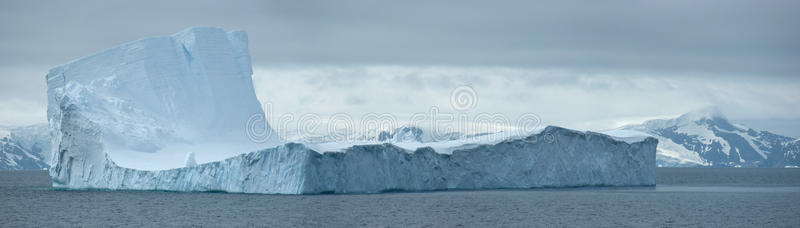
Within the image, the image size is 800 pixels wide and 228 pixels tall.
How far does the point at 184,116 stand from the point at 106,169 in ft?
30.3

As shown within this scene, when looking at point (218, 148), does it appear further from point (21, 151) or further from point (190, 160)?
point (21, 151)

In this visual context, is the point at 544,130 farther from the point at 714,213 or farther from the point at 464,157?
the point at 714,213

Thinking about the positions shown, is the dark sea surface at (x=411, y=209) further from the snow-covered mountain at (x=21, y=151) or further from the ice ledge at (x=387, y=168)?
the snow-covered mountain at (x=21, y=151)

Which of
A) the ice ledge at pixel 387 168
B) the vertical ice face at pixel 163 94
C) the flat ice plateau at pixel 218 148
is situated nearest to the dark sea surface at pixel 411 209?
the ice ledge at pixel 387 168

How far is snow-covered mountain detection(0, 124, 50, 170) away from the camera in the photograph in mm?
170500

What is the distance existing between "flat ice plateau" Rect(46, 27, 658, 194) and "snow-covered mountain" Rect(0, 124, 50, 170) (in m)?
126

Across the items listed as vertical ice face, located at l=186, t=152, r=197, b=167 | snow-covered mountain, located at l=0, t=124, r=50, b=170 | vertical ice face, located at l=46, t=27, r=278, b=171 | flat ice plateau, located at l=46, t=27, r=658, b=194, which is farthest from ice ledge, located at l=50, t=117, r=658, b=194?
snow-covered mountain, located at l=0, t=124, r=50, b=170

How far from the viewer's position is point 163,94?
1718 inches

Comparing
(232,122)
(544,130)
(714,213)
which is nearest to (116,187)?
(232,122)

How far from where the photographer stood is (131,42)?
139 feet

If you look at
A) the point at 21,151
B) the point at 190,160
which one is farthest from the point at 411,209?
the point at 21,151

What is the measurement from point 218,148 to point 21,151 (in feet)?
493

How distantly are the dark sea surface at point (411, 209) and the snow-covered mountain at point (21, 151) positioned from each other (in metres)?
140

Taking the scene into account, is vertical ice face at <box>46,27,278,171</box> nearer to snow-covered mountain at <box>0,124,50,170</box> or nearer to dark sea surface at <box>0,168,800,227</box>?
dark sea surface at <box>0,168,800,227</box>
